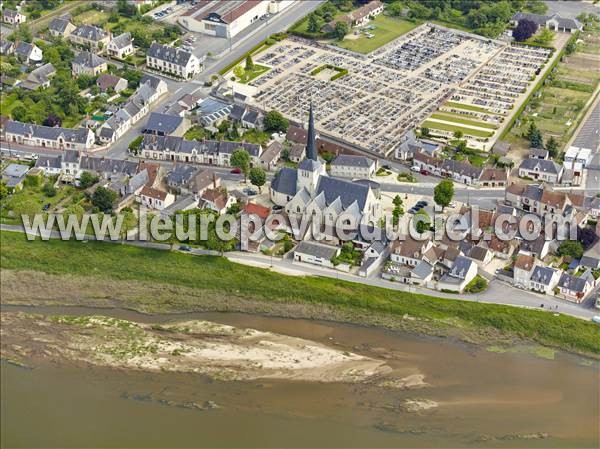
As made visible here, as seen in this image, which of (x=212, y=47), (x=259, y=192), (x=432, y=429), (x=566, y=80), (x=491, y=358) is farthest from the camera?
(x=212, y=47)

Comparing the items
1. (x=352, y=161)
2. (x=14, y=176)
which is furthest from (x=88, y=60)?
(x=352, y=161)

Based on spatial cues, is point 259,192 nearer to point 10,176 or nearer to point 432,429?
point 10,176

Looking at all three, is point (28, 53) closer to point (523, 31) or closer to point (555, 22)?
point (523, 31)

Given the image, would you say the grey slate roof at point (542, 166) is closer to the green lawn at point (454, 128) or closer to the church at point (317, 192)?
the green lawn at point (454, 128)

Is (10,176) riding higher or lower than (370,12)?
lower

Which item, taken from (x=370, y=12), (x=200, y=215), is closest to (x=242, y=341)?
(x=200, y=215)

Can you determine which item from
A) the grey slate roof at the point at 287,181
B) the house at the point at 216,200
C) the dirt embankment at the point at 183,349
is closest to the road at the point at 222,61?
the house at the point at 216,200
